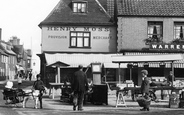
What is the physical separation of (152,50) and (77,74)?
1960cm

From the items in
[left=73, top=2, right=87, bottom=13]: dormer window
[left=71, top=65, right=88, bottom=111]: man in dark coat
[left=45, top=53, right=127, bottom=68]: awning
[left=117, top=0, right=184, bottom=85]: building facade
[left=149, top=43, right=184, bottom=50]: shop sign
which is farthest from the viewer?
[left=73, top=2, right=87, bottom=13]: dormer window

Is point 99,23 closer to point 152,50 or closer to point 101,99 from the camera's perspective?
point 152,50

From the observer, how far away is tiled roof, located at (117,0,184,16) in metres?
36.2

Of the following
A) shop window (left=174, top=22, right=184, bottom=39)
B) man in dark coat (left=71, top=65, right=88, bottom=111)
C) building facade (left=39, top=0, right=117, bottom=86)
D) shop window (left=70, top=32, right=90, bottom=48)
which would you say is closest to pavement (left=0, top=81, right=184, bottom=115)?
man in dark coat (left=71, top=65, right=88, bottom=111)

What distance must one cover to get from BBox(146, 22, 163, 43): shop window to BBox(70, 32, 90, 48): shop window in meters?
5.54

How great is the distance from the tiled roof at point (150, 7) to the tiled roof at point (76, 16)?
1982mm

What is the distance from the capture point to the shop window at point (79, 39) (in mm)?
37219

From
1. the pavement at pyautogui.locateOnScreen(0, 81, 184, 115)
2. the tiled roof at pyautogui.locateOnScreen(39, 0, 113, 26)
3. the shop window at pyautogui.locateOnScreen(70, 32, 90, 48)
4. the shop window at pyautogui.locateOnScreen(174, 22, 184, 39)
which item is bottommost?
the pavement at pyautogui.locateOnScreen(0, 81, 184, 115)

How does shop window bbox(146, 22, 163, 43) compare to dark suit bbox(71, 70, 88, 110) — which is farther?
Answer: shop window bbox(146, 22, 163, 43)

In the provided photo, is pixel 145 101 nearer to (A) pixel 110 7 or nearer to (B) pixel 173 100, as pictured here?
(B) pixel 173 100

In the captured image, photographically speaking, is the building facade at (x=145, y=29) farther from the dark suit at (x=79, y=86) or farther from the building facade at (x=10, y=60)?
the building facade at (x=10, y=60)

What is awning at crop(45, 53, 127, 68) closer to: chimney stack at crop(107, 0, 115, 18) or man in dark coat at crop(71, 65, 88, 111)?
chimney stack at crop(107, 0, 115, 18)

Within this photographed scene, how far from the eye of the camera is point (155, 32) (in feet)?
119

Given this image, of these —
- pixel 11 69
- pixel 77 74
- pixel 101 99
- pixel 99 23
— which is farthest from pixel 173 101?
pixel 11 69
